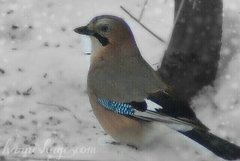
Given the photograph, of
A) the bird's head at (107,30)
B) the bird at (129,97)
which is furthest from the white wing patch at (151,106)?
the bird's head at (107,30)

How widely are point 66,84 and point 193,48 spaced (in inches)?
39.9

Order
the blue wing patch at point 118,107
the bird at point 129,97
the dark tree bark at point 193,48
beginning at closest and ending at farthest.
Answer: the bird at point 129,97, the blue wing patch at point 118,107, the dark tree bark at point 193,48

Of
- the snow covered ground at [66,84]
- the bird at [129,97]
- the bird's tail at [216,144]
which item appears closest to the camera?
the bird's tail at [216,144]

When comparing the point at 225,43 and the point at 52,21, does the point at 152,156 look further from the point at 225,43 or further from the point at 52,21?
the point at 52,21

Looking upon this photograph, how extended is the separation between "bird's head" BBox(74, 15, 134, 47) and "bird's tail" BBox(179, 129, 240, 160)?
886 millimetres

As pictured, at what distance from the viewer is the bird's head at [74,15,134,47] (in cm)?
615

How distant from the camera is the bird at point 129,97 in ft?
18.9

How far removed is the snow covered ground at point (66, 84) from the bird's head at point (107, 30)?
557 mm

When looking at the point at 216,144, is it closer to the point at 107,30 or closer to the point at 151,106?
the point at 151,106

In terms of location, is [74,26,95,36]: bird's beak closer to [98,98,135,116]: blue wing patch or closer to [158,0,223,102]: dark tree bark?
[98,98,135,116]: blue wing patch

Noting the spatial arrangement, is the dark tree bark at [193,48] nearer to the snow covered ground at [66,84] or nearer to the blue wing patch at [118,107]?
the snow covered ground at [66,84]

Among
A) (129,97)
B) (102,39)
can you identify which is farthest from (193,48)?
(129,97)

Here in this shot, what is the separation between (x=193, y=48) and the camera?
6699mm

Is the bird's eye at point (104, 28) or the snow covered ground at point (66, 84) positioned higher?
the bird's eye at point (104, 28)
